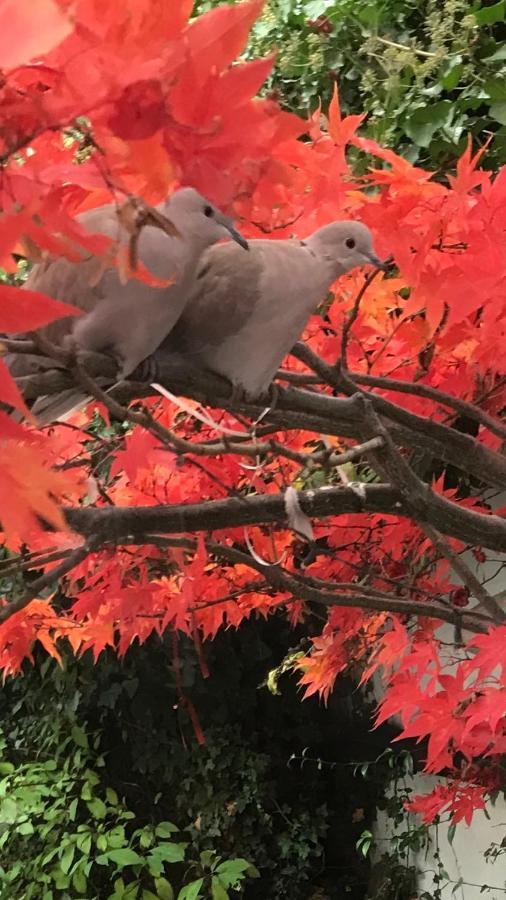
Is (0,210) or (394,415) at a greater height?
(0,210)

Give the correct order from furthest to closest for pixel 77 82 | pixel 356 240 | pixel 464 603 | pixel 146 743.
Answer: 1. pixel 146 743
2. pixel 464 603
3. pixel 356 240
4. pixel 77 82

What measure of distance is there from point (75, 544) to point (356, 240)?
40 cm

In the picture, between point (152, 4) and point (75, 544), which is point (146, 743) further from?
point (152, 4)

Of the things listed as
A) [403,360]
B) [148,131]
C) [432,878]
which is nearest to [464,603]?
[403,360]

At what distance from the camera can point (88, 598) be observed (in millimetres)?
918

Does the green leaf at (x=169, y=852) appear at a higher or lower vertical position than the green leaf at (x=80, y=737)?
lower

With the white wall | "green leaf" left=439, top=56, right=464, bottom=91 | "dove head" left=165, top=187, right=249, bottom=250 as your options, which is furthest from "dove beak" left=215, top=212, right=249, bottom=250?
the white wall

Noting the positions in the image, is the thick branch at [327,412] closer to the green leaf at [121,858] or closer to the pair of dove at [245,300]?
the pair of dove at [245,300]

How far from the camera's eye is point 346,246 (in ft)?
1.99

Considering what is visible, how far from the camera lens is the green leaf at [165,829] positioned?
4.99 feet

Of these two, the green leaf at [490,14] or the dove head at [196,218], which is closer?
the dove head at [196,218]

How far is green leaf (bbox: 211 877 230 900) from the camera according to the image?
142 centimetres

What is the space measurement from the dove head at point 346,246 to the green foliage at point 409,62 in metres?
0.55

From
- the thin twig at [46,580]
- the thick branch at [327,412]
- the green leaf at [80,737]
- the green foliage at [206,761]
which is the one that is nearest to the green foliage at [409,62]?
the thick branch at [327,412]
